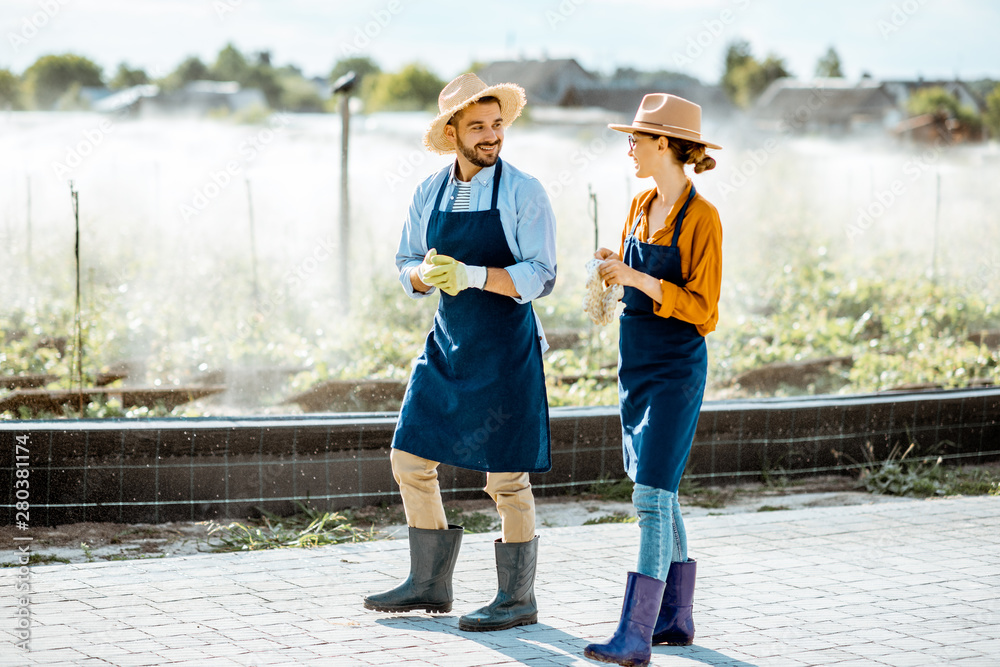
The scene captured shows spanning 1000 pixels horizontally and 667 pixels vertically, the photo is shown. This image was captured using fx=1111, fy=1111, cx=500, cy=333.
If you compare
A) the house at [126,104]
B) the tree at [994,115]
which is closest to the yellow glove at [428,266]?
the tree at [994,115]

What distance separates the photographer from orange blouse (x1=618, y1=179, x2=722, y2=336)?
335cm

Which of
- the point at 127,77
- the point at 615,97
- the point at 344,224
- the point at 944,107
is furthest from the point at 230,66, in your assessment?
the point at 344,224

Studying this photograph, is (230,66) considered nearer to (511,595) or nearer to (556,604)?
(556,604)

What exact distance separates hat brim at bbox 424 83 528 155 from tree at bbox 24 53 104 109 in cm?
10282

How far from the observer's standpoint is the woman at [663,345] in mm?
3352

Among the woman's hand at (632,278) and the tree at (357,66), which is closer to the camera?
the woman's hand at (632,278)

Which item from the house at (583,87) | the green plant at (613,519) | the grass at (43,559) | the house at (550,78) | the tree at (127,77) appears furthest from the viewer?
the tree at (127,77)

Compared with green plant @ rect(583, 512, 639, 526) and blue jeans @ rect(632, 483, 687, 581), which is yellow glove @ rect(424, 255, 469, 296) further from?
green plant @ rect(583, 512, 639, 526)

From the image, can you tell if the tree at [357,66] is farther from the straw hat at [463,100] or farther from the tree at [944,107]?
the straw hat at [463,100]

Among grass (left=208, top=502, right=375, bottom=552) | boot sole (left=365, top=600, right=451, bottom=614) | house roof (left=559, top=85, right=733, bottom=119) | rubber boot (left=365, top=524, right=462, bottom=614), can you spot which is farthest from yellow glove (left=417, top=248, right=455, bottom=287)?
house roof (left=559, top=85, right=733, bottom=119)

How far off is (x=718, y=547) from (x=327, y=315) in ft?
15.7

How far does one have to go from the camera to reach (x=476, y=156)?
3.67m

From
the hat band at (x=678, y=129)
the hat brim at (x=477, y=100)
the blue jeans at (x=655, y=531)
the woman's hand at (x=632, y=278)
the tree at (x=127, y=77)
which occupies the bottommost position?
the blue jeans at (x=655, y=531)

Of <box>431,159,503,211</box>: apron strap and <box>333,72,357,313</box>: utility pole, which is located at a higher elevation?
<box>333,72,357,313</box>: utility pole
